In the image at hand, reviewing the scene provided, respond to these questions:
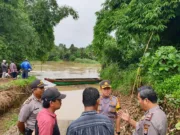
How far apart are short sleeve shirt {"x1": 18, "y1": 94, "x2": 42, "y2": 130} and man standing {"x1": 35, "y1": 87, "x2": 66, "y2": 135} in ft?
2.80

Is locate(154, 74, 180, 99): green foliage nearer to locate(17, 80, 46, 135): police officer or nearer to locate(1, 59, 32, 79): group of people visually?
locate(17, 80, 46, 135): police officer

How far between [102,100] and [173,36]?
829 cm

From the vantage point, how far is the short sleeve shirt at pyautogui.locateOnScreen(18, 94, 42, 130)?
11.9ft

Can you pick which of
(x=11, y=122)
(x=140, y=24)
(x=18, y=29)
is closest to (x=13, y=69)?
(x=18, y=29)

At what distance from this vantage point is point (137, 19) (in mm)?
10609

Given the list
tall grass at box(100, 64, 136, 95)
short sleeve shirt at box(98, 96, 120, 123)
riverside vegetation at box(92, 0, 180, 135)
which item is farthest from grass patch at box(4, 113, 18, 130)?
short sleeve shirt at box(98, 96, 120, 123)

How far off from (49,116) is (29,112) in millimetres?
1003

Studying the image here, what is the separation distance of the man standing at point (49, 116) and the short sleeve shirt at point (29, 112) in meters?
0.85

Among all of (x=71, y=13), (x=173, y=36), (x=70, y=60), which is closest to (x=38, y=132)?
(x=173, y=36)

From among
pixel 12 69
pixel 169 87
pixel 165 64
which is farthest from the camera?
pixel 12 69

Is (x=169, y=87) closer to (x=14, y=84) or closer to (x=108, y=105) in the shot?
(x=108, y=105)

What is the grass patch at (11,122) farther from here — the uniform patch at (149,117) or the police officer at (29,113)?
the uniform patch at (149,117)

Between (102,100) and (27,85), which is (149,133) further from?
(27,85)

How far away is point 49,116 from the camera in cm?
275
